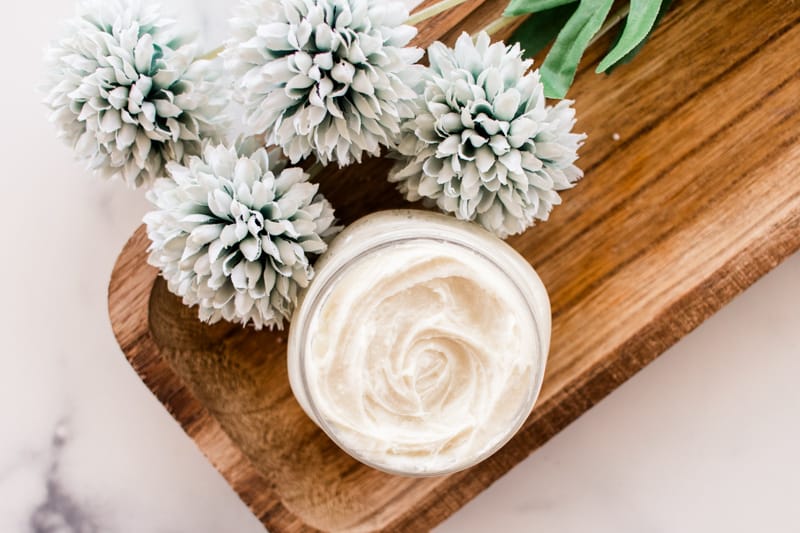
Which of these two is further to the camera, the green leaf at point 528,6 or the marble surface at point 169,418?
the marble surface at point 169,418

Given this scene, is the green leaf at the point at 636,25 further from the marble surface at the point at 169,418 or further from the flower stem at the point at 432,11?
the marble surface at the point at 169,418

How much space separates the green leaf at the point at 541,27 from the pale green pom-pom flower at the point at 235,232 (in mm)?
155

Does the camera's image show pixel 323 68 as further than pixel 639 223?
No

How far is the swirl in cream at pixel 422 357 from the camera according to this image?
16.7 inches

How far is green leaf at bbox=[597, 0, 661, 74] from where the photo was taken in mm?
451

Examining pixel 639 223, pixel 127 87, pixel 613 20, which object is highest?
pixel 127 87

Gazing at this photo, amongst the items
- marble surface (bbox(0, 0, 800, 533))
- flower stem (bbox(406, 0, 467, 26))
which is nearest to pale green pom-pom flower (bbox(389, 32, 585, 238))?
flower stem (bbox(406, 0, 467, 26))

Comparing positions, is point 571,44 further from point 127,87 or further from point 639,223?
point 127,87

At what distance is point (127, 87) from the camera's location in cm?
44

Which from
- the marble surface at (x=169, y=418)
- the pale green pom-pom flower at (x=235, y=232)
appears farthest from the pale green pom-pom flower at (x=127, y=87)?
the marble surface at (x=169, y=418)

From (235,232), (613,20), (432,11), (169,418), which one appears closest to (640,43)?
(613,20)

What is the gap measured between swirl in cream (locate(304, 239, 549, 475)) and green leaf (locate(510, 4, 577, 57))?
14cm

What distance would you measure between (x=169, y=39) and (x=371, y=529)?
308 mm

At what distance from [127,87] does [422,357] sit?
202 mm
